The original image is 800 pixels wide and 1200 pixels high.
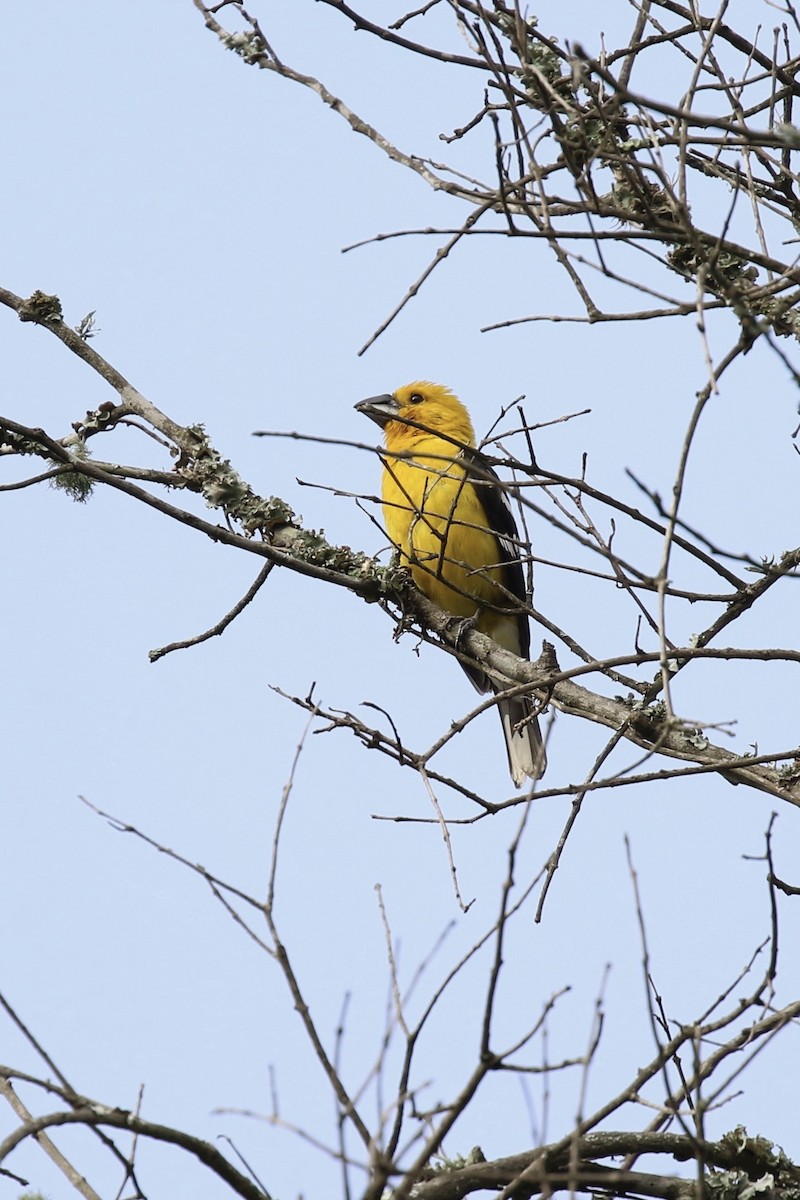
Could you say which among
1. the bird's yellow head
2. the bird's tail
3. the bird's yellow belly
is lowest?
the bird's tail

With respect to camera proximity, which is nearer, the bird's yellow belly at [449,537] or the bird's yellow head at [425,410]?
the bird's yellow belly at [449,537]

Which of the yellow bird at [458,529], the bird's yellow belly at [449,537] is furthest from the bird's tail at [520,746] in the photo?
the bird's yellow belly at [449,537]

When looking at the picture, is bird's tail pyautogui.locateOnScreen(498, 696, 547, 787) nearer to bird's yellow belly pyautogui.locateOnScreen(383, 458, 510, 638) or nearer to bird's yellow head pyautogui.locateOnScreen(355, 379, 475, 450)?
bird's yellow belly pyautogui.locateOnScreen(383, 458, 510, 638)

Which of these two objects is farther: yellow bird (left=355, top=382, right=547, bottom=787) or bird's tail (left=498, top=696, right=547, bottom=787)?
bird's tail (left=498, top=696, right=547, bottom=787)

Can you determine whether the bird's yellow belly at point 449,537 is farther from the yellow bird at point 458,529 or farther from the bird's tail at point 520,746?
the bird's tail at point 520,746

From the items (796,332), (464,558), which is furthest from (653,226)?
(464,558)

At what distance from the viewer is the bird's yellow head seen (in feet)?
27.3

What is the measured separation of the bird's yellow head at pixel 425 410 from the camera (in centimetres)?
834

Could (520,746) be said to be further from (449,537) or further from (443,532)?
(443,532)

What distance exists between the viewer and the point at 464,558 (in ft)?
25.4

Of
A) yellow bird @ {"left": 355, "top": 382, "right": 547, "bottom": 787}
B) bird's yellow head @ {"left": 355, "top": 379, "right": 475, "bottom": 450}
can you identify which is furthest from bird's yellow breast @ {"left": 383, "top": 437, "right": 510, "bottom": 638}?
bird's yellow head @ {"left": 355, "top": 379, "right": 475, "bottom": 450}

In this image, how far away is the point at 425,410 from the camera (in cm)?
856

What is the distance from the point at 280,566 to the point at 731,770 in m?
1.65

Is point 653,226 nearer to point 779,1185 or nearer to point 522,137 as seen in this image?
point 522,137
